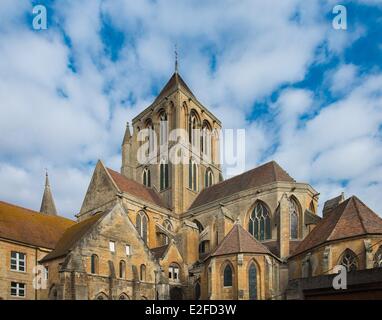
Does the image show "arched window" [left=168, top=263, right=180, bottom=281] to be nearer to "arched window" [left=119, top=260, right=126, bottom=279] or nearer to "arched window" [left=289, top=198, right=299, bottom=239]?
"arched window" [left=119, top=260, right=126, bottom=279]

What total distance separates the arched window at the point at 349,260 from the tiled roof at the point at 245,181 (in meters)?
14.7

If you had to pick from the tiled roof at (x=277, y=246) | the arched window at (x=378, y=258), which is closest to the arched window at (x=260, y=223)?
the tiled roof at (x=277, y=246)

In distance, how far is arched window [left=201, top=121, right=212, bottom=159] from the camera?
56.5m

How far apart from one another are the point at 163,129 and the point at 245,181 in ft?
47.8

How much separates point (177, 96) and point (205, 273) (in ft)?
89.9

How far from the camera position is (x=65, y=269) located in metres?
23.5

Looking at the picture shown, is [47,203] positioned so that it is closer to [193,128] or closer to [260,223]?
[193,128]

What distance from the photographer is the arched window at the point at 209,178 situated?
54.2 metres

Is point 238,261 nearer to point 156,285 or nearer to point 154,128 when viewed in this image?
point 156,285

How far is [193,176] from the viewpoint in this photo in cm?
5244

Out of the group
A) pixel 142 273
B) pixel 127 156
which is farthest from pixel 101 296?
pixel 127 156

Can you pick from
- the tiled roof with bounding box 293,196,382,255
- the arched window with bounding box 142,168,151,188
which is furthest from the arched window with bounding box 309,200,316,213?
the arched window with bounding box 142,168,151,188
